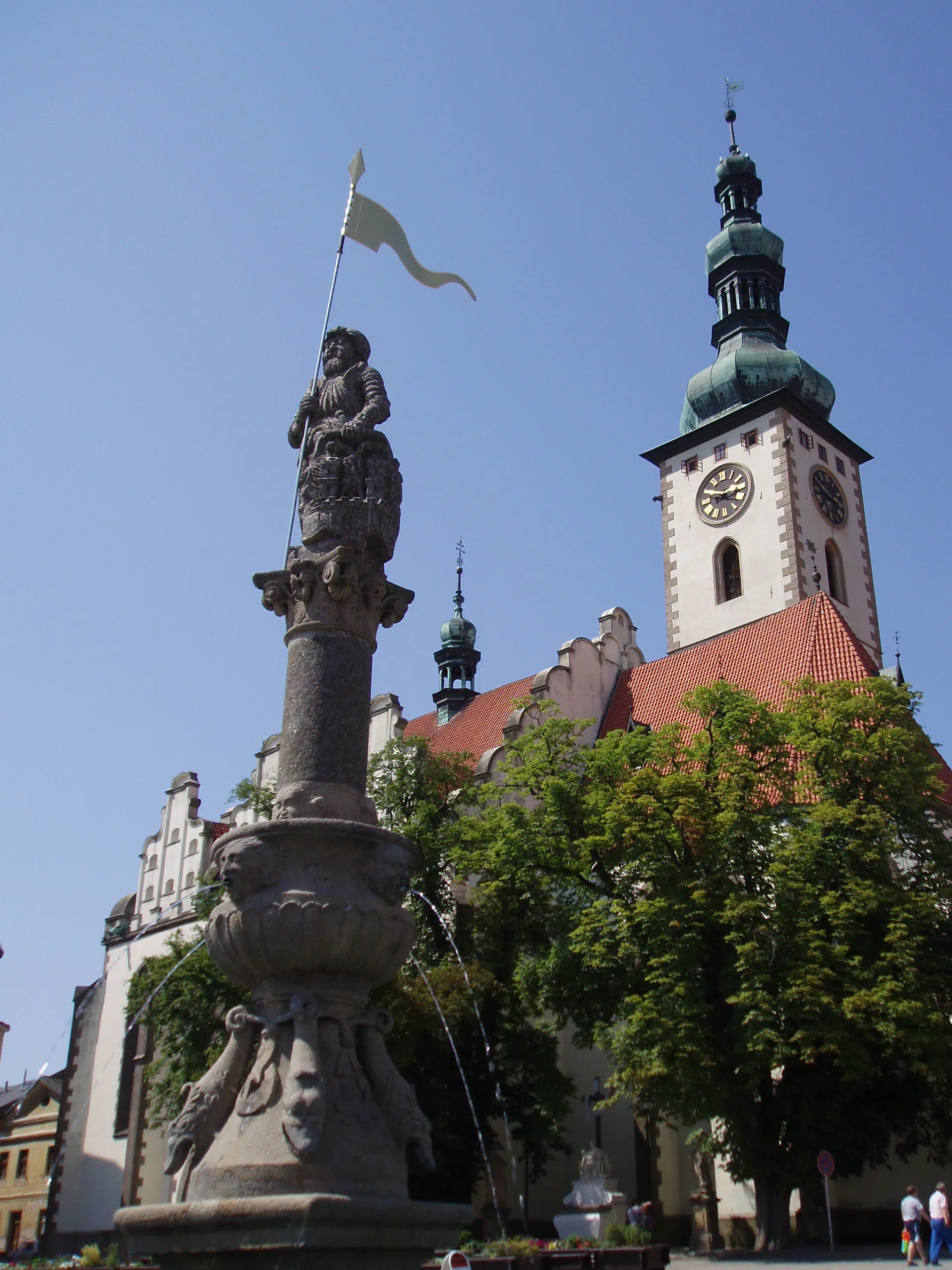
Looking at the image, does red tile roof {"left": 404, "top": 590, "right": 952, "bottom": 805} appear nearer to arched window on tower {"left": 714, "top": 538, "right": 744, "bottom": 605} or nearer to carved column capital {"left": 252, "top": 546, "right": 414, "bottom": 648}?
arched window on tower {"left": 714, "top": 538, "right": 744, "bottom": 605}

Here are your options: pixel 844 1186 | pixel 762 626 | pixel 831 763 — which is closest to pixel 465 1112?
pixel 844 1186

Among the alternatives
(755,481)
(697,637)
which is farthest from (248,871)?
(755,481)

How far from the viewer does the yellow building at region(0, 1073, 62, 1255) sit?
44000mm

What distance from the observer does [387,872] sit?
7.52 m

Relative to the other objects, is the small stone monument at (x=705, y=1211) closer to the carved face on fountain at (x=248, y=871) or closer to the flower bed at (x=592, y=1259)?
the flower bed at (x=592, y=1259)

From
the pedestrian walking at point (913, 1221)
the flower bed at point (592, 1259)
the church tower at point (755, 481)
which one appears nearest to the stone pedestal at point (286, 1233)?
the flower bed at point (592, 1259)

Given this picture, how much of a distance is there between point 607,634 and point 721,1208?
1502 cm

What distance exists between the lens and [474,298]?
10.8 metres

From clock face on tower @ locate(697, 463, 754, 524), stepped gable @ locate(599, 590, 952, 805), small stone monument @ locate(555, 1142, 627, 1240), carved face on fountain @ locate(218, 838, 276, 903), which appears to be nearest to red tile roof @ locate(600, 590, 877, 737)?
stepped gable @ locate(599, 590, 952, 805)

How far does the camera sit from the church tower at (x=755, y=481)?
34.2 meters

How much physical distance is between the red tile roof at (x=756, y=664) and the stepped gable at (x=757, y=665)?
19 millimetres

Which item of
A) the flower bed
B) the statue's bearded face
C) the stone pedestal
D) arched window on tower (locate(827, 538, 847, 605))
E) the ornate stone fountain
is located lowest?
the flower bed

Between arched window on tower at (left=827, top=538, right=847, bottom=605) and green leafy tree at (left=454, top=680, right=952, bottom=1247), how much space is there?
14268mm

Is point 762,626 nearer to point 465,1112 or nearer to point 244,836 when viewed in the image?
point 465,1112
